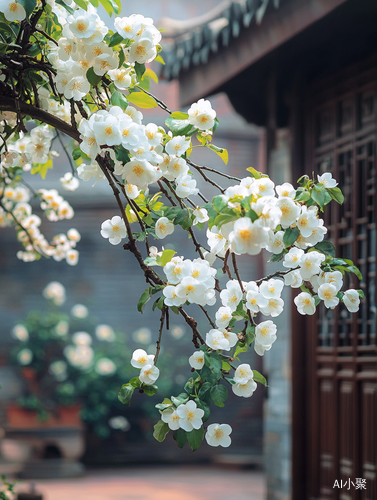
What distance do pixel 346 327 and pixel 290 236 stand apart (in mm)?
2100

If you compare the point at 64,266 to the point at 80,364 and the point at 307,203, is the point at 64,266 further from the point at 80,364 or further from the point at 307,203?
the point at 307,203

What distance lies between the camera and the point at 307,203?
1108 millimetres

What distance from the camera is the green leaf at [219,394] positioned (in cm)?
106

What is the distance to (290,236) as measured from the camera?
108 centimetres

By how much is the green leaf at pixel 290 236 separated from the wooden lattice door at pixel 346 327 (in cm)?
167

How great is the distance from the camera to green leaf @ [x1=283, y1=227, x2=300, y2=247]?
1.07 metres

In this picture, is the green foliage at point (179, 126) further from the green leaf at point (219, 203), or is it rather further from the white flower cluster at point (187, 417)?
the white flower cluster at point (187, 417)

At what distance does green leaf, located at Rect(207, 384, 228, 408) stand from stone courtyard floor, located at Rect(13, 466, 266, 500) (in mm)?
3981

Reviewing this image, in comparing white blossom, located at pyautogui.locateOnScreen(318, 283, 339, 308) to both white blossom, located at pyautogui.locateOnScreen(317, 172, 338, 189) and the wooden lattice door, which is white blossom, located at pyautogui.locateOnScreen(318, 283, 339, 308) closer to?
white blossom, located at pyautogui.locateOnScreen(317, 172, 338, 189)

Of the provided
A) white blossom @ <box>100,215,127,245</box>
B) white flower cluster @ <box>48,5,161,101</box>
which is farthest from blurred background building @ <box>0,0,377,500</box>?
white blossom @ <box>100,215,127,245</box>

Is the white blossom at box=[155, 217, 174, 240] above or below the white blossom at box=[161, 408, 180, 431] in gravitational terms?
above

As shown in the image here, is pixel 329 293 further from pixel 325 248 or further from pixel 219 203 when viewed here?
pixel 219 203

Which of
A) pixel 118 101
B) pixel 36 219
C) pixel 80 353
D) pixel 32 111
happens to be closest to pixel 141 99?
pixel 118 101

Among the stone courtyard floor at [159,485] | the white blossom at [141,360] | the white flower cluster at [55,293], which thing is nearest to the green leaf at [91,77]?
the white blossom at [141,360]
